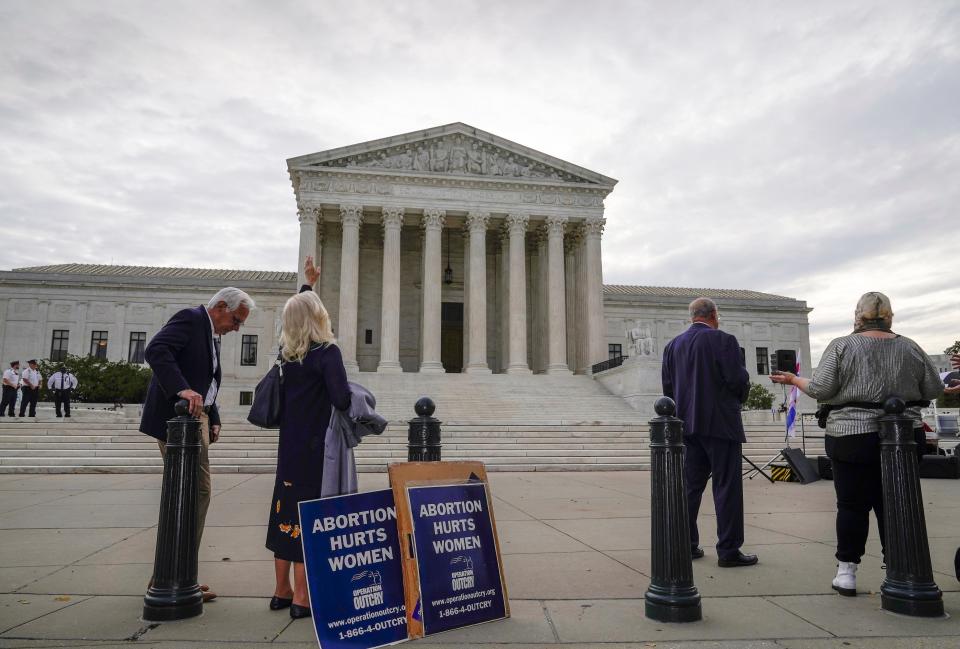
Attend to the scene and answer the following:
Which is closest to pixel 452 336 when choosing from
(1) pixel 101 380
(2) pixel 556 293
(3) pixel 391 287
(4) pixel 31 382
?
(3) pixel 391 287

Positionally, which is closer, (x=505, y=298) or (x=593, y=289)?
(x=593, y=289)

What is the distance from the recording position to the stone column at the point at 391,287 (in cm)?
3634

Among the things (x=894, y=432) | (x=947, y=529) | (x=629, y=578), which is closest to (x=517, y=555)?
(x=629, y=578)

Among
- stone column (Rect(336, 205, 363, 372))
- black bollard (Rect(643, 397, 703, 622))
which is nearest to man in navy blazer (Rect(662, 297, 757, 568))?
black bollard (Rect(643, 397, 703, 622))

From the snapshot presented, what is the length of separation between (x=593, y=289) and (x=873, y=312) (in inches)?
1343

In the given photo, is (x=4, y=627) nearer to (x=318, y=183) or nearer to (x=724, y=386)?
(x=724, y=386)

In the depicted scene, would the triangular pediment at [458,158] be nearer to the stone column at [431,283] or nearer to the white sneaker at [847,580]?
the stone column at [431,283]

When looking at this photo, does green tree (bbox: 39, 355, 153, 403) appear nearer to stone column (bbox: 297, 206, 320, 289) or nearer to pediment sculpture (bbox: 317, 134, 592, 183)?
stone column (bbox: 297, 206, 320, 289)

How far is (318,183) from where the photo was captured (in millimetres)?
37156

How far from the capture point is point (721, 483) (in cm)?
627

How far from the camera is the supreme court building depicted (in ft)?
122

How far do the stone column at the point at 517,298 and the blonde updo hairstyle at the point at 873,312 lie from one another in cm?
3143

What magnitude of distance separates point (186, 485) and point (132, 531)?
4.10 meters

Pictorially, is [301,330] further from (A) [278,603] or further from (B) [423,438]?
(A) [278,603]
